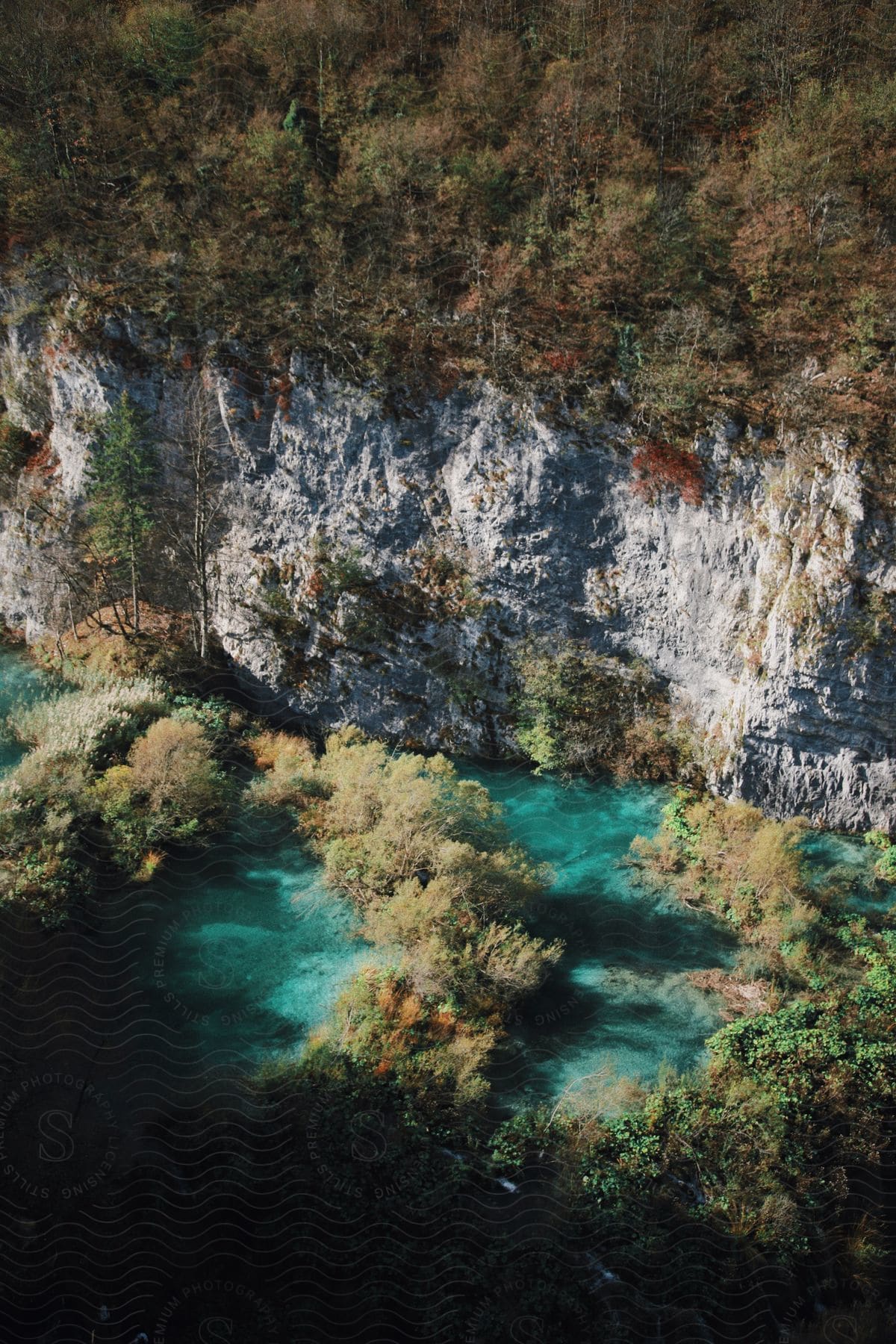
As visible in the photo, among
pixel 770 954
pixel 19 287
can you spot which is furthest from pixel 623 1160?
pixel 19 287

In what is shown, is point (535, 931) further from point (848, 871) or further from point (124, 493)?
point (124, 493)

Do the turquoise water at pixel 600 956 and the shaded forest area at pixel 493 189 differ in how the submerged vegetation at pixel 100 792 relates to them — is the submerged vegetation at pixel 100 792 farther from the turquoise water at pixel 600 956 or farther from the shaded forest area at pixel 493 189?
the shaded forest area at pixel 493 189

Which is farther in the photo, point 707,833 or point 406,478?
point 406,478

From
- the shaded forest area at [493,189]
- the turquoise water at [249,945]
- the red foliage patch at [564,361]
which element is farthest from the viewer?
the red foliage patch at [564,361]

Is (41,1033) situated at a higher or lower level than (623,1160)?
higher

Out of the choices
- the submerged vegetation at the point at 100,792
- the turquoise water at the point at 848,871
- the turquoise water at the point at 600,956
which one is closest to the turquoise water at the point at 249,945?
the submerged vegetation at the point at 100,792

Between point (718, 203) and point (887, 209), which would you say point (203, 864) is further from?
point (887, 209)
